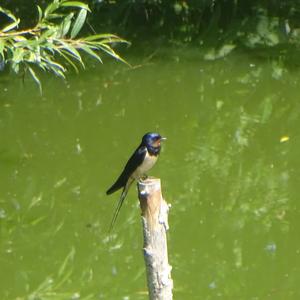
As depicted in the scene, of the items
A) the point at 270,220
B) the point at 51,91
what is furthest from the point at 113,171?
the point at 51,91

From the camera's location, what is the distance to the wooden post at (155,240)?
2939 mm

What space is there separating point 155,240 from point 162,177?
3205mm

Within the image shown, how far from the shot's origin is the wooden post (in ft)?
9.64

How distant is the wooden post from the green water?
2.00m

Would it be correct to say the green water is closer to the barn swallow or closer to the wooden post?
the barn swallow

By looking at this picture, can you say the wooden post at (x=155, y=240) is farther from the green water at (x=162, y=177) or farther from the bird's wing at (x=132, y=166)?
the green water at (x=162, y=177)

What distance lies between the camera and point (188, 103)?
24.2ft

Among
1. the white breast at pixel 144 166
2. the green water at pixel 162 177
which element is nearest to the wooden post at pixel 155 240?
the white breast at pixel 144 166

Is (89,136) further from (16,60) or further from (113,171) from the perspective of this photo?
(16,60)

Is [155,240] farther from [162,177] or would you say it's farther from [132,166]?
[162,177]

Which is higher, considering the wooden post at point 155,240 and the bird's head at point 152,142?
the wooden post at point 155,240

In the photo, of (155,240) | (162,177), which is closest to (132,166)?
(155,240)

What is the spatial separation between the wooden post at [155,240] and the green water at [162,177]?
2.00m

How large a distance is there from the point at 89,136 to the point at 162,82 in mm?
1237
